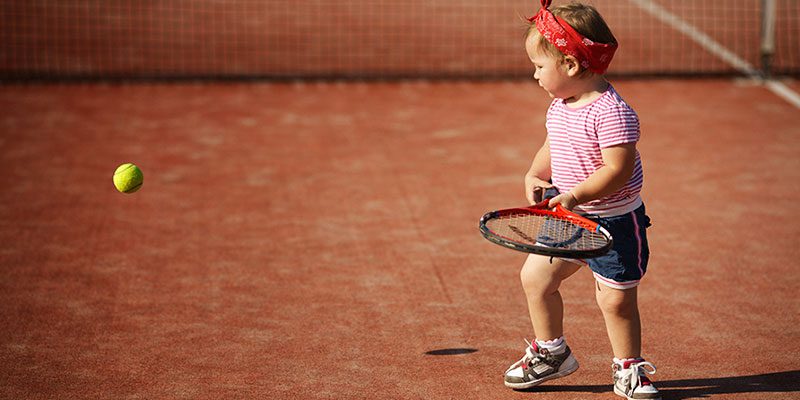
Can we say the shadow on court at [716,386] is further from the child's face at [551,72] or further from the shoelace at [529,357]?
the child's face at [551,72]

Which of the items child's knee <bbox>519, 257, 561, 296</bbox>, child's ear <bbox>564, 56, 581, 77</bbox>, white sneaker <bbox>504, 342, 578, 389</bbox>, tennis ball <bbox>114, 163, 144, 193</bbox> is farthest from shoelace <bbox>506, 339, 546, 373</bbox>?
tennis ball <bbox>114, 163, 144, 193</bbox>

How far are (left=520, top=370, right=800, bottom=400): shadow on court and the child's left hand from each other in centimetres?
80

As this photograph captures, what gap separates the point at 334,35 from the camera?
11.3 meters

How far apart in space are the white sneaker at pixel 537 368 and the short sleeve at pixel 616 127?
833 mm

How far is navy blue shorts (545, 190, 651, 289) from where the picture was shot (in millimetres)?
3482

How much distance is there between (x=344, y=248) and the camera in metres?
5.37

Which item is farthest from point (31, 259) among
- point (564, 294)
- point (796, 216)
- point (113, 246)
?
point (796, 216)

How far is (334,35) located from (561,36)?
26.8 ft

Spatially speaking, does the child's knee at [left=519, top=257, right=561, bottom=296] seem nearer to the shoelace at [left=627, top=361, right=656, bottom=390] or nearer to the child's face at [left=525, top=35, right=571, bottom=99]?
the shoelace at [left=627, top=361, right=656, bottom=390]

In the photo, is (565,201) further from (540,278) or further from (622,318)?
(622,318)

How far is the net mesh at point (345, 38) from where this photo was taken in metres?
9.84

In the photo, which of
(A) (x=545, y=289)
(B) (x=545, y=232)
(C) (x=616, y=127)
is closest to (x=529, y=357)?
(A) (x=545, y=289)

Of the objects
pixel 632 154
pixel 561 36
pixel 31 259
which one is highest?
pixel 561 36

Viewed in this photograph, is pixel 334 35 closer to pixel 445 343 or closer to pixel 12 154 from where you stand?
pixel 12 154
